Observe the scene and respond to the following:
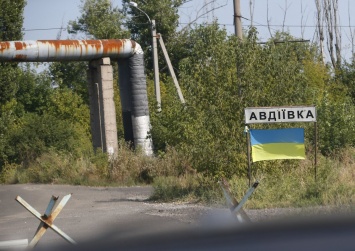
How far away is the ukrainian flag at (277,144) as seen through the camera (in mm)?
15953

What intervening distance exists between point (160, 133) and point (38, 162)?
16.0 ft

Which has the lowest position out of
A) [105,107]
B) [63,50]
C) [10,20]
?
[105,107]

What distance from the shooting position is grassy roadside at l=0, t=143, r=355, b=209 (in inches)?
602

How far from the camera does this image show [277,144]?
632 inches

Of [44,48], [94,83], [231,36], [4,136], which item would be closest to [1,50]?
[44,48]

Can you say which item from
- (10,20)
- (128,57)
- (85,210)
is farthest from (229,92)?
(10,20)

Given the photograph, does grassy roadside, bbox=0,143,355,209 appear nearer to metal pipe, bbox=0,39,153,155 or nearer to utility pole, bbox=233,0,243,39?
metal pipe, bbox=0,39,153,155

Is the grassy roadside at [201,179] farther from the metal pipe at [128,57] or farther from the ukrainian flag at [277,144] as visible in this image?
the metal pipe at [128,57]

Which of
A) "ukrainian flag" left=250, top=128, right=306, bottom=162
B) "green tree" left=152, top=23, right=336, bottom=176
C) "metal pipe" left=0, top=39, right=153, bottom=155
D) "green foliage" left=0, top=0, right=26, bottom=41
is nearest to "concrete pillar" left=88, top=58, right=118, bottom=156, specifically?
"metal pipe" left=0, top=39, right=153, bottom=155

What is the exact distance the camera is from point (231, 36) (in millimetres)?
17500

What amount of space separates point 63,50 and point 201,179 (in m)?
10.5

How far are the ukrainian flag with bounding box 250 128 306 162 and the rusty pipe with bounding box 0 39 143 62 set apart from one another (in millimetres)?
11565

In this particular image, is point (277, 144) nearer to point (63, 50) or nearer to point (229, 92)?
point (229, 92)

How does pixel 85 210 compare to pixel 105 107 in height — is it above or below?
below
